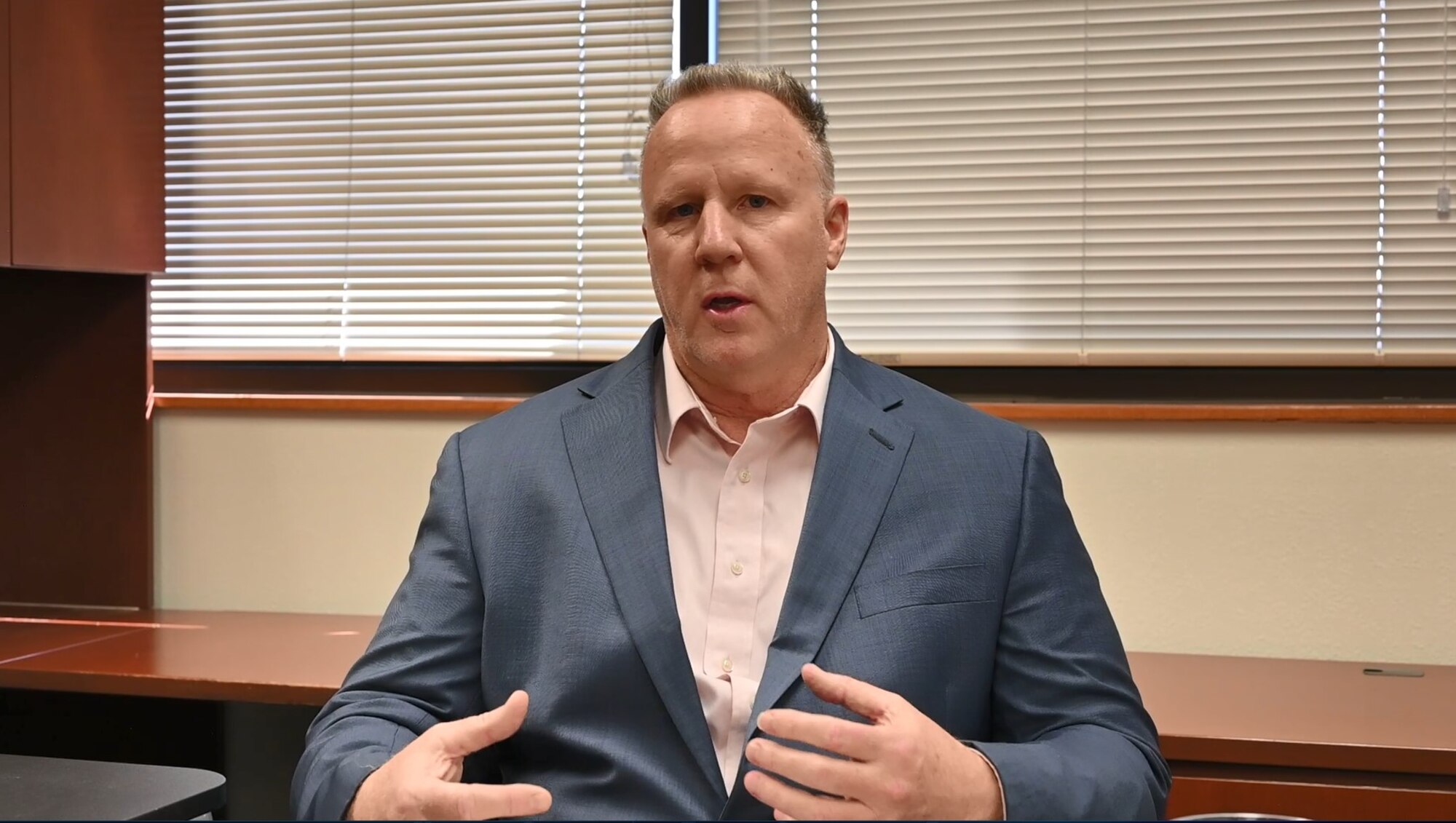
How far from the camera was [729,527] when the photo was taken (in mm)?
1505

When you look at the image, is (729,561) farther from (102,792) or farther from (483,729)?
(102,792)

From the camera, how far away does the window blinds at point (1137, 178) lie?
2.35m

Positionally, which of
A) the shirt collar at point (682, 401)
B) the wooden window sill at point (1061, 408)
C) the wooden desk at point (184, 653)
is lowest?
the wooden desk at point (184, 653)

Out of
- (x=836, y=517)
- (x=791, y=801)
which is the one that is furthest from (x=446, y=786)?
(x=836, y=517)

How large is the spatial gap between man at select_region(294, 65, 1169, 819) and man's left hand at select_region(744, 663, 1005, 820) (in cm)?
18

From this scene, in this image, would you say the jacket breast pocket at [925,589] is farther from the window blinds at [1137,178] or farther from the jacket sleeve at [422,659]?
the window blinds at [1137,178]

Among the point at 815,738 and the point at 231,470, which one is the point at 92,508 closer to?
the point at 231,470

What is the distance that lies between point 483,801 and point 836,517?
0.54 meters

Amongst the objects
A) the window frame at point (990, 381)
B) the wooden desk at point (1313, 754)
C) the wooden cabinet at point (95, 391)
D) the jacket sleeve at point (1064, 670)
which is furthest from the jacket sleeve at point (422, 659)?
the wooden cabinet at point (95, 391)

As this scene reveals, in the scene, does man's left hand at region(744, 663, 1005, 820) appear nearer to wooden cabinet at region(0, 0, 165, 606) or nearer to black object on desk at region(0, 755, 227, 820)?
black object on desk at region(0, 755, 227, 820)

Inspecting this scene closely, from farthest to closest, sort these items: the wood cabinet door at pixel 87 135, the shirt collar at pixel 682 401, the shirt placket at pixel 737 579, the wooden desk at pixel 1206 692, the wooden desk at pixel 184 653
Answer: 1. the wood cabinet door at pixel 87 135
2. the wooden desk at pixel 184 653
3. the wooden desk at pixel 1206 692
4. the shirt collar at pixel 682 401
5. the shirt placket at pixel 737 579

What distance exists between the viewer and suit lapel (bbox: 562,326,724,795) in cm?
138

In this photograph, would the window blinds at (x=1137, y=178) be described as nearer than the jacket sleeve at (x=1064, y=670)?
No

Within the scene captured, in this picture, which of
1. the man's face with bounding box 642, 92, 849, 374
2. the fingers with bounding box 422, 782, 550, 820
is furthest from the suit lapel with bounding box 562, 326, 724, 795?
the fingers with bounding box 422, 782, 550, 820
